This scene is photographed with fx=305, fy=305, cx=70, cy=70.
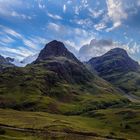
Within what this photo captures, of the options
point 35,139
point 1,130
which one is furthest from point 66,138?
point 1,130

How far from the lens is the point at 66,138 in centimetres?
19162

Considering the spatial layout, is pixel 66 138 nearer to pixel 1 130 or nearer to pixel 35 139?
pixel 35 139

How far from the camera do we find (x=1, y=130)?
18888 cm

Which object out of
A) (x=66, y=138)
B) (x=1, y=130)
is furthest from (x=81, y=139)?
(x=1, y=130)

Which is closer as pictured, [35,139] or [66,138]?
[35,139]

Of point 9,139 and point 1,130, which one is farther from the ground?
point 1,130

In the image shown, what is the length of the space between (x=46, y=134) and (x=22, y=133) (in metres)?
16.0

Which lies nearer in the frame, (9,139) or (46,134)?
(9,139)

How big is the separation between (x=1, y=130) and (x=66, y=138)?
40.7 m

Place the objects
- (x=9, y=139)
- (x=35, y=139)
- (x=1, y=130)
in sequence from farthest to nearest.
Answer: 1. (x=1, y=130)
2. (x=35, y=139)
3. (x=9, y=139)

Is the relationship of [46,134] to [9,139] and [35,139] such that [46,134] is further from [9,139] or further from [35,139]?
[9,139]

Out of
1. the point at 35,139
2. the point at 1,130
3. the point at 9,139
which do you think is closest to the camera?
the point at 9,139

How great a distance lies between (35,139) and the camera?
172 metres

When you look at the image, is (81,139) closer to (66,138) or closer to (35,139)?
(66,138)
